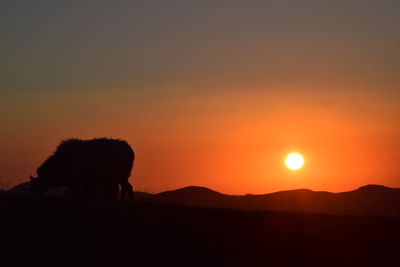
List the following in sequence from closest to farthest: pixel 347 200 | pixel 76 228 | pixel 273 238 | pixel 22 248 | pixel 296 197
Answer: pixel 22 248, pixel 76 228, pixel 273 238, pixel 347 200, pixel 296 197

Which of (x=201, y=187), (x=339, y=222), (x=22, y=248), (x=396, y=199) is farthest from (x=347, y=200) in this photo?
(x=22, y=248)

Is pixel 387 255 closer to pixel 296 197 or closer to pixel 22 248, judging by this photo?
pixel 22 248

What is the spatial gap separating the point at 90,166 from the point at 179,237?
1019cm

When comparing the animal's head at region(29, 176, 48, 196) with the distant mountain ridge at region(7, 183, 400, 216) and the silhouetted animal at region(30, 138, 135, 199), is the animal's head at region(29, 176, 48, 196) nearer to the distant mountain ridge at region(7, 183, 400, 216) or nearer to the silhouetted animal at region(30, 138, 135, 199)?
the silhouetted animal at region(30, 138, 135, 199)

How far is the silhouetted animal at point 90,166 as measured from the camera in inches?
992

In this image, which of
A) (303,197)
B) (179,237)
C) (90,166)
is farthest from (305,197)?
(179,237)

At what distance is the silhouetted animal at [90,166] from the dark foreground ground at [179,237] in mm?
7790

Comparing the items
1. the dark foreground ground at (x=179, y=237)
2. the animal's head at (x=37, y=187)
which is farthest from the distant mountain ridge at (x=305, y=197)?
the dark foreground ground at (x=179, y=237)

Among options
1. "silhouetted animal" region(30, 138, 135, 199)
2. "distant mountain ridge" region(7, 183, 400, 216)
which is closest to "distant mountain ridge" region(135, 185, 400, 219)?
"distant mountain ridge" region(7, 183, 400, 216)

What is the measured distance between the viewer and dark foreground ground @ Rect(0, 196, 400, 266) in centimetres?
1419

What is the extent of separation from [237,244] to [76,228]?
11.5ft

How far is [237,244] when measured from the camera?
15.8 metres

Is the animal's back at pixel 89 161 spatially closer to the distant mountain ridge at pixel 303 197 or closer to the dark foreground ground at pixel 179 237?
the dark foreground ground at pixel 179 237

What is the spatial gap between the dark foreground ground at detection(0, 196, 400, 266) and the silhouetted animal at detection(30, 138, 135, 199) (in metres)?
7.79
